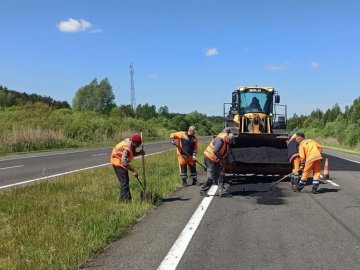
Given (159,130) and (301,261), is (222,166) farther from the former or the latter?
(159,130)

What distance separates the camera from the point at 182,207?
1038 cm

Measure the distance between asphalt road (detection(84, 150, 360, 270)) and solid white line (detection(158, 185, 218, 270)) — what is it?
0.24ft

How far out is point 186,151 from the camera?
15.2m

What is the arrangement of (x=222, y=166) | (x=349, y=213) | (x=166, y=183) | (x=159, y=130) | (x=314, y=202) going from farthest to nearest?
(x=159, y=130)
(x=166, y=183)
(x=222, y=166)
(x=314, y=202)
(x=349, y=213)

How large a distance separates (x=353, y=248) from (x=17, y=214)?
18.8 feet

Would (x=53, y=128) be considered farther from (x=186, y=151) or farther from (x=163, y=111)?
(x=163, y=111)

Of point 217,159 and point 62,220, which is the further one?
point 217,159

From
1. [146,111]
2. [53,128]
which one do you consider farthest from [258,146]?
[146,111]

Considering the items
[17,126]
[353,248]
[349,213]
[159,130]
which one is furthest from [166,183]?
[159,130]

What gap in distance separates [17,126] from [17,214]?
100 feet

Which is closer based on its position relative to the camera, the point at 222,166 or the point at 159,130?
the point at 222,166

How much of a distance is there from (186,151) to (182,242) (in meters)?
8.18

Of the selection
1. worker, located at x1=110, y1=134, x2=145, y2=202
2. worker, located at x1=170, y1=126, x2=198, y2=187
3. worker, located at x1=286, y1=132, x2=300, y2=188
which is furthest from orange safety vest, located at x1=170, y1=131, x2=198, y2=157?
worker, located at x1=110, y1=134, x2=145, y2=202

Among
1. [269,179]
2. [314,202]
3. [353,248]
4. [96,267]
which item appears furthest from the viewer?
[269,179]
